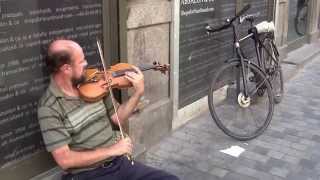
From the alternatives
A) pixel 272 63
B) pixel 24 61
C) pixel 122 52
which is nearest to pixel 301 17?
pixel 272 63

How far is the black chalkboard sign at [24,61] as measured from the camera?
3025 mm

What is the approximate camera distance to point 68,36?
11.4ft

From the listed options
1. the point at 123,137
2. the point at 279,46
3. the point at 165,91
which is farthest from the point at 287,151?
the point at 279,46

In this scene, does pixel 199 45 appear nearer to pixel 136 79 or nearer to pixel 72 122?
pixel 136 79

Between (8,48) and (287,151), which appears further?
(287,151)

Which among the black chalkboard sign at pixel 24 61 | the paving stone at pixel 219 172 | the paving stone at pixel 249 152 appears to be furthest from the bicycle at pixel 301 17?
the black chalkboard sign at pixel 24 61

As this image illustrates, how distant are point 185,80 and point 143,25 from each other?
120cm

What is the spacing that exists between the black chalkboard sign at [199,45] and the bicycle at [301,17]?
12.6ft

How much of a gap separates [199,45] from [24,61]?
2.66 meters

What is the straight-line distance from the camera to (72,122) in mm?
2795

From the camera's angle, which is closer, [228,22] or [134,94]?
[134,94]

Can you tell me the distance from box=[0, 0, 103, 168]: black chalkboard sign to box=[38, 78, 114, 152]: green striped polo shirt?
378 mm

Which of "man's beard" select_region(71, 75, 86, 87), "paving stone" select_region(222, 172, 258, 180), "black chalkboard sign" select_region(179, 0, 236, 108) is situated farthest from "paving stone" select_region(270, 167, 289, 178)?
"man's beard" select_region(71, 75, 86, 87)

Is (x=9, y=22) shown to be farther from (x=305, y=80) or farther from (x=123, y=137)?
(x=305, y=80)
